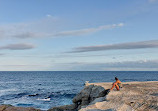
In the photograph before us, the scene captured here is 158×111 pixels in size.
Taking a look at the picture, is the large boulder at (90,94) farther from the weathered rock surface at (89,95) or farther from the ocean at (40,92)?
the ocean at (40,92)

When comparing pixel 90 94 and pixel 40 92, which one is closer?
pixel 90 94

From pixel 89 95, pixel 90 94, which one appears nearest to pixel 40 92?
pixel 89 95

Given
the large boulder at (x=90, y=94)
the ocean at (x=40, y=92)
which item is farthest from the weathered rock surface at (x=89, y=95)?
the ocean at (x=40, y=92)

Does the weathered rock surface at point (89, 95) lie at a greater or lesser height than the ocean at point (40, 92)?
greater

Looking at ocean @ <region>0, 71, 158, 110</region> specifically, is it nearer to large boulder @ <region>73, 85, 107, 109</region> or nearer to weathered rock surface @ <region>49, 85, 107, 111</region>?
weathered rock surface @ <region>49, 85, 107, 111</region>

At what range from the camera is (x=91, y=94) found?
17.8 meters

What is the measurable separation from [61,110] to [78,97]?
3580 millimetres

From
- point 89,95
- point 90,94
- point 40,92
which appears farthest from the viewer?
point 40,92

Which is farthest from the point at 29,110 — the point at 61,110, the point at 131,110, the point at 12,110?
the point at 131,110

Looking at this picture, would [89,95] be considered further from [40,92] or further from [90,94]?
[40,92]

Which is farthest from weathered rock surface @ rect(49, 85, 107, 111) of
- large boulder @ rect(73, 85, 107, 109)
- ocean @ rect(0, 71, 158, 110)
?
ocean @ rect(0, 71, 158, 110)

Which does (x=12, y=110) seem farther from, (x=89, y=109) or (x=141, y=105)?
(x=141, y=105)

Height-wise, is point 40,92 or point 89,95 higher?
point 89,95

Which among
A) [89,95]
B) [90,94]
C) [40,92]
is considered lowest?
[40,92]
